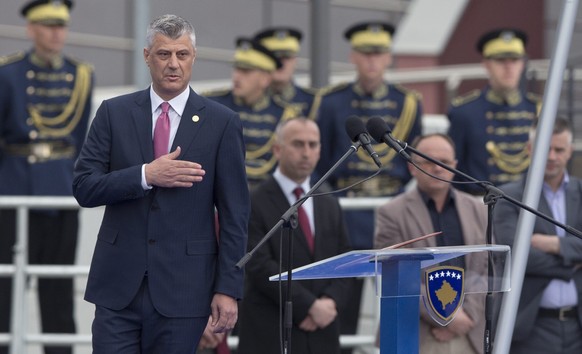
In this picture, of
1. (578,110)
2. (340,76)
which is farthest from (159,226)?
(340,76)

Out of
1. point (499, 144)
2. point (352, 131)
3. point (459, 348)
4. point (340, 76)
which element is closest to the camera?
point (352, 131)

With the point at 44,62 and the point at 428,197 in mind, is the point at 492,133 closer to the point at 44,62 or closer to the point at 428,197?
the point at 428,197

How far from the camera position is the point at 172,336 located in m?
6.25

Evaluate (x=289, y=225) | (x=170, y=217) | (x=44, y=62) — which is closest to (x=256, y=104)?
(x=44, y=62)

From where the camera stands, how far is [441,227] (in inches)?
323

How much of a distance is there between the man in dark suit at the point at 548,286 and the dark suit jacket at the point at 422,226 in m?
0.12

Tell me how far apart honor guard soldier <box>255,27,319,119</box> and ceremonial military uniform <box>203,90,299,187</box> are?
6.6 inches

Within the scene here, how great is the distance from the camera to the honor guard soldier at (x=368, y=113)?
10.5 meters

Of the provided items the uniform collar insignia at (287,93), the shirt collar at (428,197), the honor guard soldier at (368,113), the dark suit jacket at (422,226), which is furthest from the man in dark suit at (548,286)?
the uniform collar insignia at (287,93)

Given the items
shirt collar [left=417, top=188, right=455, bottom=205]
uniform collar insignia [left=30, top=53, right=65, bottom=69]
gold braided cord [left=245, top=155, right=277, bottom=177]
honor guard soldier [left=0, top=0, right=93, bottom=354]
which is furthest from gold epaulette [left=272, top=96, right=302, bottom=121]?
shirt collar [left=417, top=188, right=455, bottom=205]

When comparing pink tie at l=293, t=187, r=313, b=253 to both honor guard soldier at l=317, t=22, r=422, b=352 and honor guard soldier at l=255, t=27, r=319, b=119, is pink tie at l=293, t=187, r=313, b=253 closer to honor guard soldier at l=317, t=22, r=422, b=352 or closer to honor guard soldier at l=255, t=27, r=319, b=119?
honor guard soldier at l=317, t=22, r=422, b=352

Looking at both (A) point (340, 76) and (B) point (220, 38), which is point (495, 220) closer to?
(A) point (340, 76)

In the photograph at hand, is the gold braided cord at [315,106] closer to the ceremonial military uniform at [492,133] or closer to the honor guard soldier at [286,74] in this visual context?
the honor guard soldier at [286,74]

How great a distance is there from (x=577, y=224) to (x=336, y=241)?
1277mm
